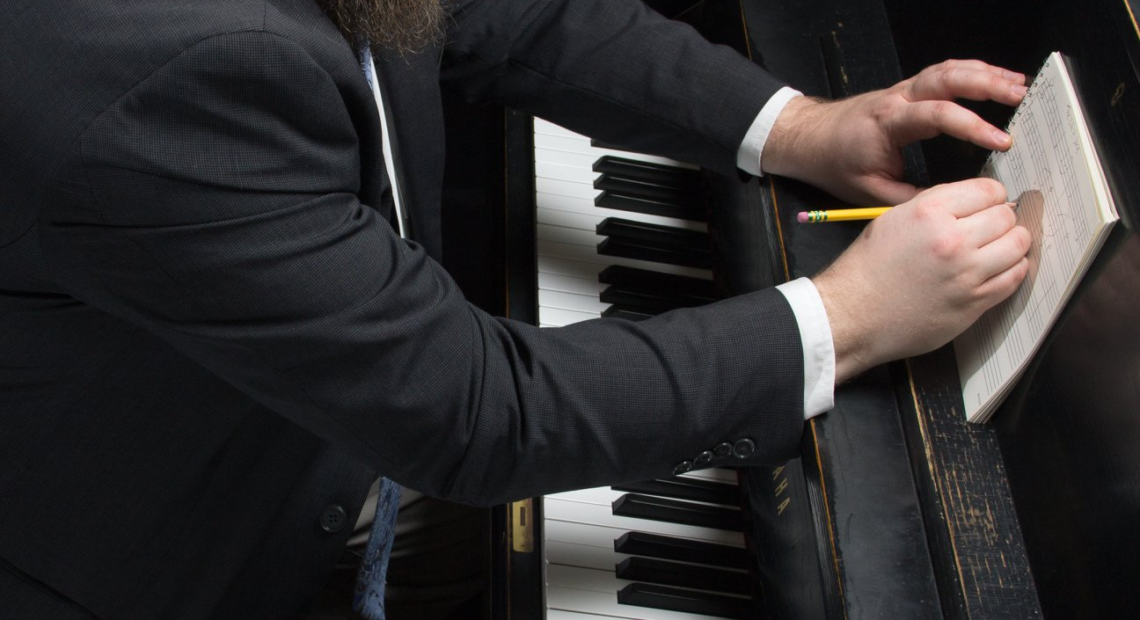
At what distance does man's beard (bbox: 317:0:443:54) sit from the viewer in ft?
2.88

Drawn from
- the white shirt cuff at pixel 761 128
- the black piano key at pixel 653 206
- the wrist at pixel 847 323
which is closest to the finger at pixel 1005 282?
the wrist at pixel 847 323

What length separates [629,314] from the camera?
136cm

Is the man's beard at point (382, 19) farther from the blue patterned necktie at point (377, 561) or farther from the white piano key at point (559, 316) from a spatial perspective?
the white piano key at point (559, 316)

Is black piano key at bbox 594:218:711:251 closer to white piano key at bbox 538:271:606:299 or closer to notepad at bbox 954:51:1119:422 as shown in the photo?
white piano key at bbox 538:271:606:299

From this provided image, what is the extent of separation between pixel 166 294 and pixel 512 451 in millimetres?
340

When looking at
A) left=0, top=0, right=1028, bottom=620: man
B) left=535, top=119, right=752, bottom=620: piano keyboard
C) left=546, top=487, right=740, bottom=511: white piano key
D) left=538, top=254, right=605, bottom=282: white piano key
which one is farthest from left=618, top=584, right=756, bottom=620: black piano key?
left=538, top=254, right=605, bottom=282: white piano key

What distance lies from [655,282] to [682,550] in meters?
0.39

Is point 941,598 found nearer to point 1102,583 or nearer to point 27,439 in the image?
point 1102,583

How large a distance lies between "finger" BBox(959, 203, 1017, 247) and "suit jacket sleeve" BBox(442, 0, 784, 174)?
15.3 inches

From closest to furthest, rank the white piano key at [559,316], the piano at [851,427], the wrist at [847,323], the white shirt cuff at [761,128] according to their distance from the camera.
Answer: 1. the piano at [851,427]
2. the wrist at [847,323]
3. the white shirt cuff at [761,128]
4. the white piano key at [559,316]

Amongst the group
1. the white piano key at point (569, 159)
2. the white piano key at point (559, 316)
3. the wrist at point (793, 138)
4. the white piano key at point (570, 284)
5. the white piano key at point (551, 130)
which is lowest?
the white piano key at point (559, 316)

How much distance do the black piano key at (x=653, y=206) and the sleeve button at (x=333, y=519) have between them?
58cm

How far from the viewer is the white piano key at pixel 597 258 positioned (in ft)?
4.59

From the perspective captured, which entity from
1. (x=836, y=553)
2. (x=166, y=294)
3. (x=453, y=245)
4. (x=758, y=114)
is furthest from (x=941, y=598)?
(x=453, y=245)
